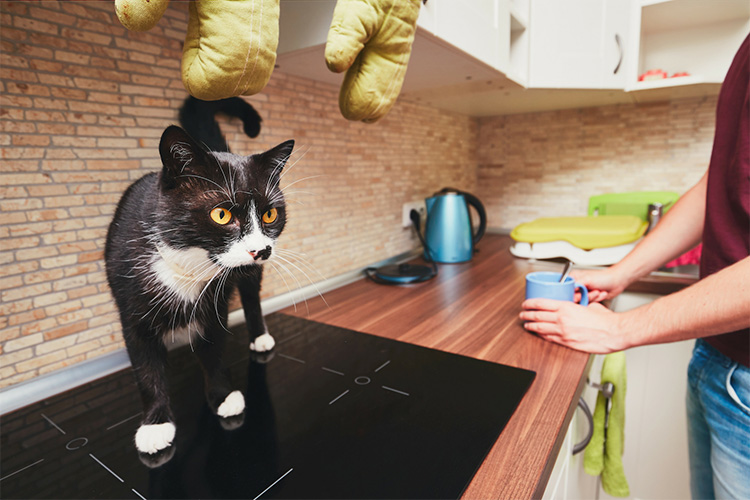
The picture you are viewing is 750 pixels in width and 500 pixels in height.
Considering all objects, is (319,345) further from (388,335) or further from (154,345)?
(154,345)

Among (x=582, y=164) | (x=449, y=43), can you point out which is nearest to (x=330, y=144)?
(x=449, y=43)

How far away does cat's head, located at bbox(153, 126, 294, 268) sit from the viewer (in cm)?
42

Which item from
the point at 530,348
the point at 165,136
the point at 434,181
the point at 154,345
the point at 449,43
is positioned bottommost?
the point at 530,348

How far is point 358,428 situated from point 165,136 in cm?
43

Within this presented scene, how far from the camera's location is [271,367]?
713 mm

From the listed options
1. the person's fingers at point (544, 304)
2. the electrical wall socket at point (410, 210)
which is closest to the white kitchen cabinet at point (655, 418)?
the person's fingers at point (544, 304)

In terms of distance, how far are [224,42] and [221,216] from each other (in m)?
0.18

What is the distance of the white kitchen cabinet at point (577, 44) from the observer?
1316mm

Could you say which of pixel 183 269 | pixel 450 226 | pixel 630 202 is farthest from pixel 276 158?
pixel 630 202

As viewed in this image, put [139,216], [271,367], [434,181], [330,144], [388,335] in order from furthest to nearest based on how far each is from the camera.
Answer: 1. [434,181]
2. [330,144]
3. [388,335]
4. [271,367]
5. [139,216]

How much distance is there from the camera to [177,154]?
0.40 meters

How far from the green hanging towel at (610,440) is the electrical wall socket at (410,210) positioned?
2.75 ft

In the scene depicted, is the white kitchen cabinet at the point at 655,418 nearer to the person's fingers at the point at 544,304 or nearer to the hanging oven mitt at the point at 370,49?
the person's fingers at the point at 544,304

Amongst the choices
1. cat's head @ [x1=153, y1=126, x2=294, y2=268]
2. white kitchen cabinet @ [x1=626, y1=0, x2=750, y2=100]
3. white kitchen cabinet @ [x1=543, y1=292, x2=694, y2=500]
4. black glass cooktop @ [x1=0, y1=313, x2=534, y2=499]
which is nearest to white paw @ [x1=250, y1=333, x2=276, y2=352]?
black glass cooktop @ [x1=0, y1=313, x2=534, y2=499]
